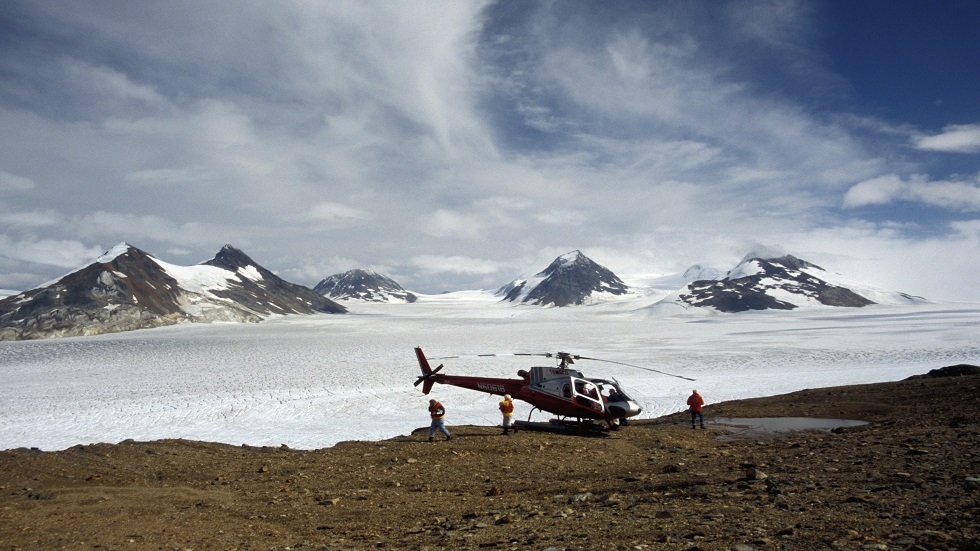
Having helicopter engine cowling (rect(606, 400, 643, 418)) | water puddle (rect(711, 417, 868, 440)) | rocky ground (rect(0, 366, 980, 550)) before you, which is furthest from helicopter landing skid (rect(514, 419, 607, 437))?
water puddle (rect(711, 417, 868, 440))

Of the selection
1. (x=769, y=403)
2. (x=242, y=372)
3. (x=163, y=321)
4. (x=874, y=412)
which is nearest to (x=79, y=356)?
(x=242, y=372)

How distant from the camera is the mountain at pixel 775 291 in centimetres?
14612

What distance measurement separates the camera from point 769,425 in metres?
17.5

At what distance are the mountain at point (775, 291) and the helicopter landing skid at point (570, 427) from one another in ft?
442

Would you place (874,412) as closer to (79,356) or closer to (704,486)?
(704,486)

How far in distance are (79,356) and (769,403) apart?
55144 millimetres

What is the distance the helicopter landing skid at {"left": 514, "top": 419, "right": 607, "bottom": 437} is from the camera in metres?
16.6

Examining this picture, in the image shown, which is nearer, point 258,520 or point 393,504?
point 258,520

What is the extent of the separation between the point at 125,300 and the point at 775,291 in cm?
16164

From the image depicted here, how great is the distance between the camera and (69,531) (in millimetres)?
8141

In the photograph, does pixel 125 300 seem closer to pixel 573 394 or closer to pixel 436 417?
pixel 436 417


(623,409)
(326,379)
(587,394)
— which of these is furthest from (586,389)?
(326,379)

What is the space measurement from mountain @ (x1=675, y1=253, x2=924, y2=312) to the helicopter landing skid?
13457cm

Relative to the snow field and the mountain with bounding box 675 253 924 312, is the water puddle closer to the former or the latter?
the snow field
